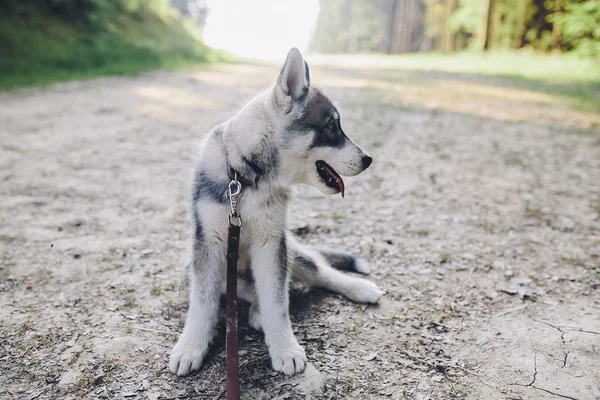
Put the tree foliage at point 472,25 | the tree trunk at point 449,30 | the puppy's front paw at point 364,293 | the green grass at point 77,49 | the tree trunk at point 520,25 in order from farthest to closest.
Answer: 1. the tree trunk at point 449,30
2. the tree trunk at point 520,25
3. the tree foliage at point 472,25
4. the green grass at point 77,49
5. the puppy's front paw at point 364,293

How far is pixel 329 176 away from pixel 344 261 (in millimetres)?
1017

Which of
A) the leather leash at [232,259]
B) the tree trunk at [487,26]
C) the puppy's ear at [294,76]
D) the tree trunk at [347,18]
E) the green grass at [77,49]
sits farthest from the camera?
the tree trunk at [347,18]

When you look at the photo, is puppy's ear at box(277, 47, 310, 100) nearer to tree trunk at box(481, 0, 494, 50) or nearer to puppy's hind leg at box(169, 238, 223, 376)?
puppy's hind leg at box(169, 238, 223, 376)

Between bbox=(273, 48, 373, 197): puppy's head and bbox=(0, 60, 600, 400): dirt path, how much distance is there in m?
0.96

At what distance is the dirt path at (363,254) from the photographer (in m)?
2.30

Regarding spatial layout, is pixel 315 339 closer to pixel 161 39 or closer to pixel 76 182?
pixel 76 182

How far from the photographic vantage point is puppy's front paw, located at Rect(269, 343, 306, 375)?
2328mm

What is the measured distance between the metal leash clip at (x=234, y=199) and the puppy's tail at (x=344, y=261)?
3.94ft

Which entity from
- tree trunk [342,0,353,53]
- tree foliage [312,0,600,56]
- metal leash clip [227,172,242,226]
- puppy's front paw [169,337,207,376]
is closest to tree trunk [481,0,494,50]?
tree foliage [312,0,600,56]

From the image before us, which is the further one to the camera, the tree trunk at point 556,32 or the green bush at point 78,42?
the tree trunk at point 556,32

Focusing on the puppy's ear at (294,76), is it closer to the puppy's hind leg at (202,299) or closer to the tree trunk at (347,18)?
the puppy's hind leg at (202,299)

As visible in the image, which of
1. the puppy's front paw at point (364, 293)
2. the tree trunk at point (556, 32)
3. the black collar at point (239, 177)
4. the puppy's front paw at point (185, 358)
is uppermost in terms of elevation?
the tree trunk at point (556, 32)

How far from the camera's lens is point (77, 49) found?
11.3 meters

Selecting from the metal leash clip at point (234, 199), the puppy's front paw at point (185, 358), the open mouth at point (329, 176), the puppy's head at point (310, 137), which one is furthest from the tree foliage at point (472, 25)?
the puppy's front paw at point (185, 358)
